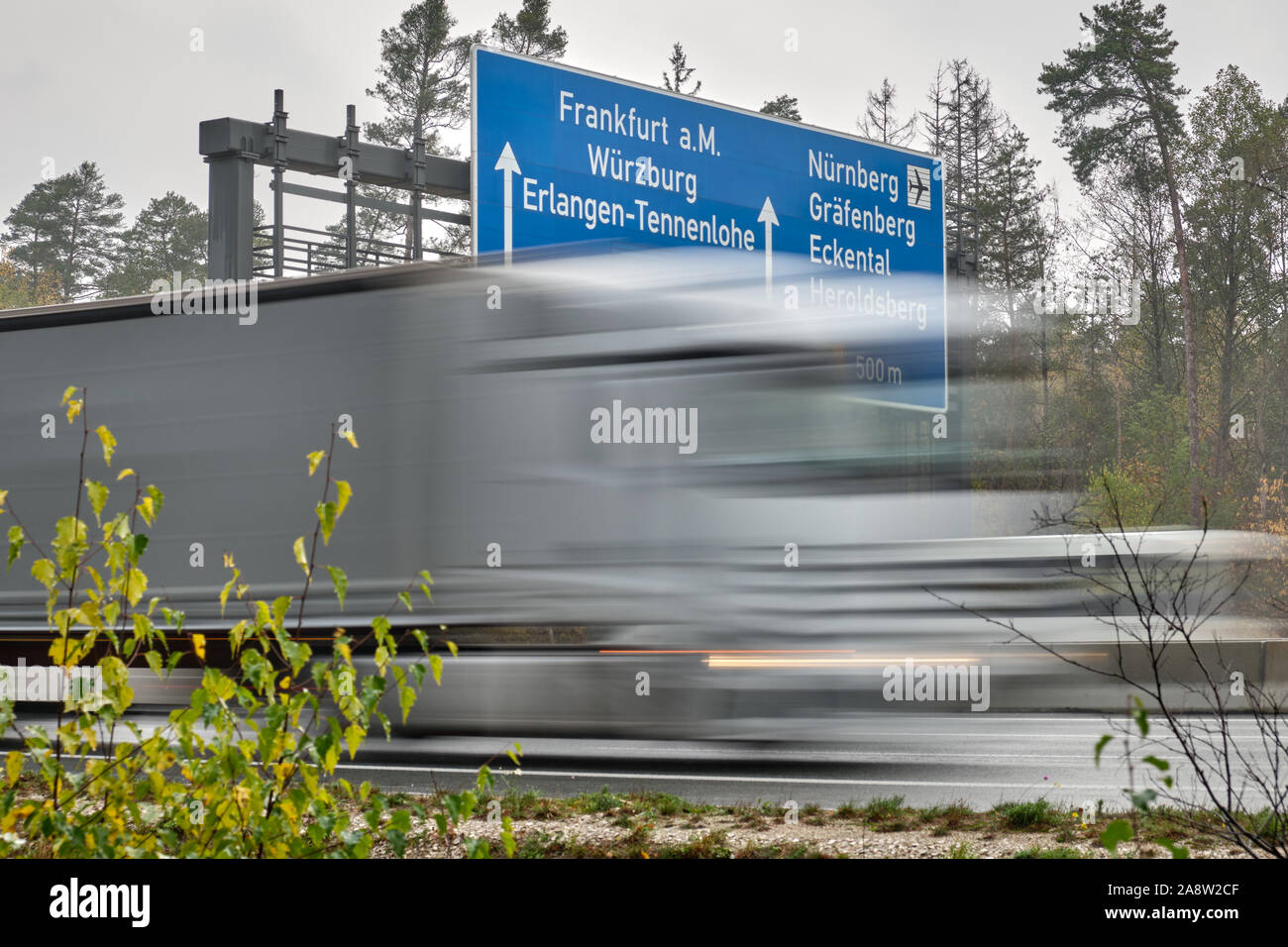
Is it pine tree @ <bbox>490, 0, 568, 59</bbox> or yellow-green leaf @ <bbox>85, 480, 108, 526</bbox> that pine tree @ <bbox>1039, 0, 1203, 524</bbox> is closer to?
pine tree @ <bbox>490, 0, 568, 59</bbox>

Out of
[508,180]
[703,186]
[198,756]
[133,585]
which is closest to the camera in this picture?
[133,585]

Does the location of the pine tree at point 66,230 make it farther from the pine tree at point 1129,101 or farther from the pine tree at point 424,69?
the pine tree at point 1129,101

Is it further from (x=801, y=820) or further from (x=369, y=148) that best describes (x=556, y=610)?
(x=369, y=148)

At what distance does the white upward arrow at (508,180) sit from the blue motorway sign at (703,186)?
11 mm

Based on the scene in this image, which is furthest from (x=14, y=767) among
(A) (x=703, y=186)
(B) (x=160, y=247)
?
(B) (x=160, y=247)

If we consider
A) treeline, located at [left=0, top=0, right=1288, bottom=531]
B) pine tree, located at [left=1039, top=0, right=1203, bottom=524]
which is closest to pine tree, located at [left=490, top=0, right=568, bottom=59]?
treeline, located at [left=0, top=0, right=1288, bottom=531]

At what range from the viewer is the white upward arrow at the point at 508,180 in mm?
11781

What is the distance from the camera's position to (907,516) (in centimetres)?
801

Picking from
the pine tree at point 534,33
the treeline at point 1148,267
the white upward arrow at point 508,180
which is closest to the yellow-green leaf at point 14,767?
the white upward arrow at point 508,180

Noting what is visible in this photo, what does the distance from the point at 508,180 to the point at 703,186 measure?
2301 millimetres

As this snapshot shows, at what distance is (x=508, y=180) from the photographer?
1185 centimetres

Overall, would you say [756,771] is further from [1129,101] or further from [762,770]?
[1129,101]

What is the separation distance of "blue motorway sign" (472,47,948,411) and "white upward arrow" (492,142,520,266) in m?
0.01
